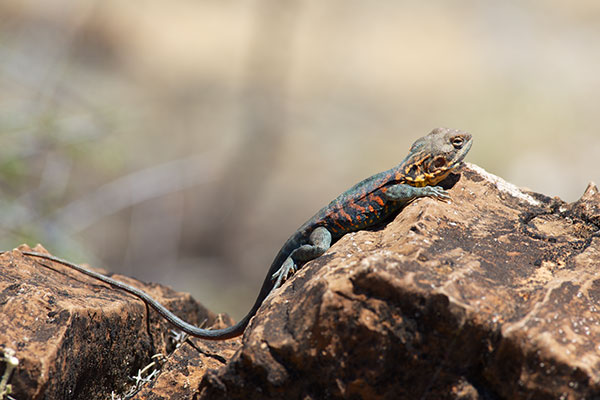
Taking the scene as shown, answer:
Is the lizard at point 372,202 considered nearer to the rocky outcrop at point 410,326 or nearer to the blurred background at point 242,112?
the rocky outcrop at point 410,326

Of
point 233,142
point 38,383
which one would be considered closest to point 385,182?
point 38,383

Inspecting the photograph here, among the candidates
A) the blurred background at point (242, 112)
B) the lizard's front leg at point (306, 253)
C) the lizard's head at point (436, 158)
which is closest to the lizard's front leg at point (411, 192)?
the lizard's head at point (436, 158)

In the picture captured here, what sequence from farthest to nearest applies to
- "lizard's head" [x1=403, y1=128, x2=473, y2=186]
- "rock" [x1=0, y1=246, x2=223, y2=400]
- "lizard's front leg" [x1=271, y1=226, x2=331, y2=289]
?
"lizard's head" [x1=403, y1=128, x2=473, y2=186] → "lizard's front leg" [x1=271, y1=226, x2=331, y2=289] → "rock" [x1=0, y1=246, x2=223, y2=400]

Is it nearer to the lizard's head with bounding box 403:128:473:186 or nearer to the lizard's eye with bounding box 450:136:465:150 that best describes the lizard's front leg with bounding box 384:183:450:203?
the lizard's head with bounding box 403:128:473:186

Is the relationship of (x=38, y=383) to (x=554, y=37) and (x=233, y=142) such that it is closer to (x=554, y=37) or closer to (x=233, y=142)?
(x=233, y=142)

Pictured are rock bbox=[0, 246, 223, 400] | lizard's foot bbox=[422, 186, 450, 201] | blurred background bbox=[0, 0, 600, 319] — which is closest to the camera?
rock bbox=[0, 246, 223, 400]

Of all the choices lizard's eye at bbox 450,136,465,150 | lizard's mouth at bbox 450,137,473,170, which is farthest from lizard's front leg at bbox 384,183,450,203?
lizard's eye at bbox 450,136,465,150

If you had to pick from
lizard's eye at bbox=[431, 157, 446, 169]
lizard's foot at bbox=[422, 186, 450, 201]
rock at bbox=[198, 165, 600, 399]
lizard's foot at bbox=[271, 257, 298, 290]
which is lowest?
rock at bbox=[198, 165, 600, 399]

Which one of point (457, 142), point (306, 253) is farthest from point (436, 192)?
point (306, 253)
